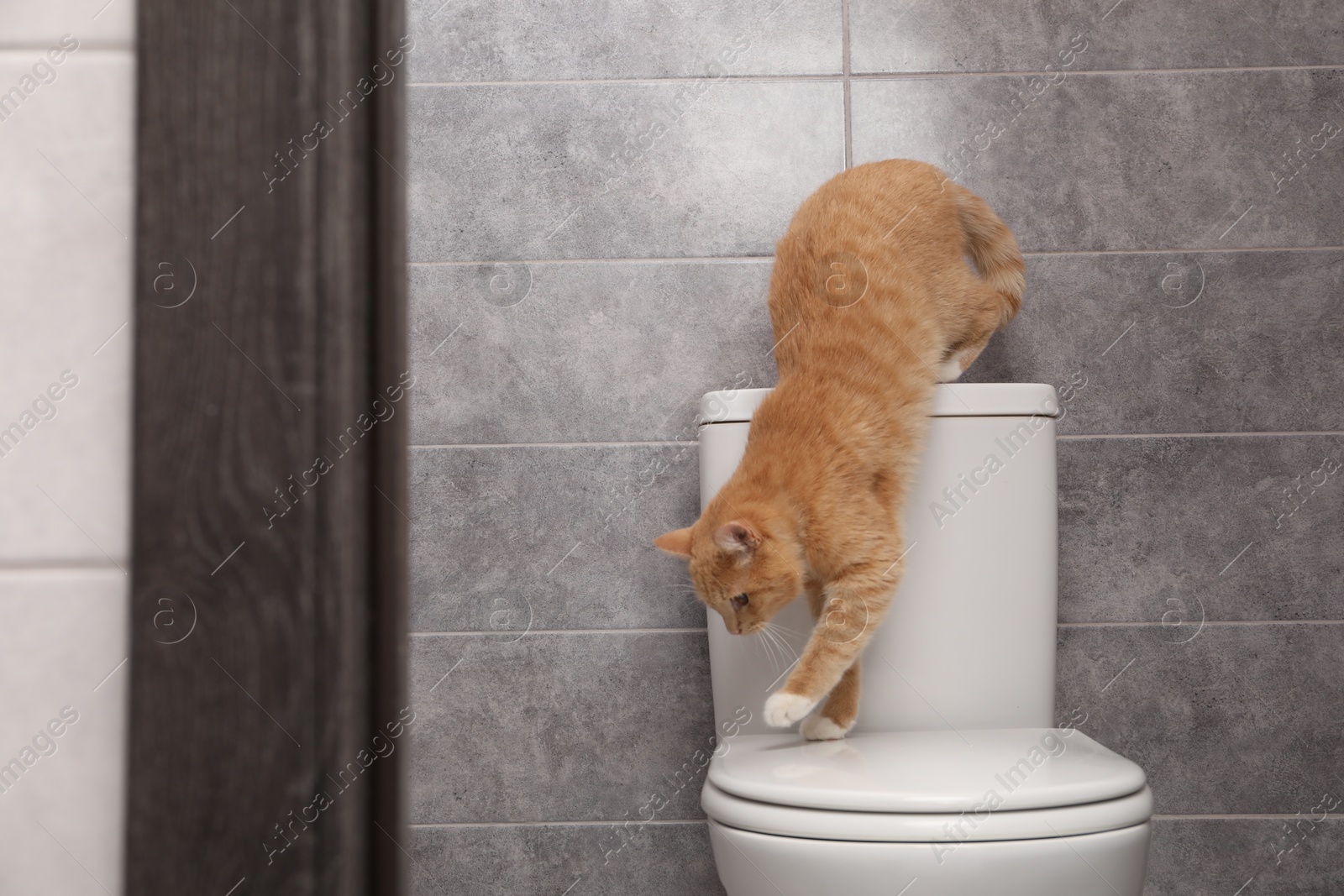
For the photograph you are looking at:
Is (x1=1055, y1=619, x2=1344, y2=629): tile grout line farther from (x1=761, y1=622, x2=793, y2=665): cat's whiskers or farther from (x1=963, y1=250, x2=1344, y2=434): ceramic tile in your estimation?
(x1=761, y1=622, x2=793, y2=665): cat's whiskers

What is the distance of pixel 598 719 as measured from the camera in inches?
54.0

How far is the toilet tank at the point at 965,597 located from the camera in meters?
1.13

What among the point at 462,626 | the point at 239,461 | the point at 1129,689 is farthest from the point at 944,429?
the point at 239,461

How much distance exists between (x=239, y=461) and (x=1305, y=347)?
5.11 ft

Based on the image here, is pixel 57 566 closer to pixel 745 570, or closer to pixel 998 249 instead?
pixel 745 570

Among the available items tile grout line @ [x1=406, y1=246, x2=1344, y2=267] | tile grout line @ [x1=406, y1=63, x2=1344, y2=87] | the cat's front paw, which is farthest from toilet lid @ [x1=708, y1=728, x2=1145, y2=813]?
tile grout line @ [x1=406, y1=63, x2=1344, y2=87]

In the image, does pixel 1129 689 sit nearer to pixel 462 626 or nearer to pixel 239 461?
pixel 462 626

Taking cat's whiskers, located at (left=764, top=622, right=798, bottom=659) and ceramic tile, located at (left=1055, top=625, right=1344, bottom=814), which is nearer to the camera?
cat's whiskers, located at (left=764, top=622, right=798, bottom=659)

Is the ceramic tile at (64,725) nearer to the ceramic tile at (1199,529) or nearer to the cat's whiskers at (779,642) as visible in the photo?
the cat's whiskers at (779,642)

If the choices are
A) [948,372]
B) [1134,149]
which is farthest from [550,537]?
[1134,149]

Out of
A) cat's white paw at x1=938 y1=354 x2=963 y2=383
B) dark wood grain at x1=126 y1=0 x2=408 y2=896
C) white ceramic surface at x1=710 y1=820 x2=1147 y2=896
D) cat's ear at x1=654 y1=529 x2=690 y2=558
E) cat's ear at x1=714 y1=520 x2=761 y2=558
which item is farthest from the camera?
cat's white paw at x1=938 y1=354 x2=963 y2=383

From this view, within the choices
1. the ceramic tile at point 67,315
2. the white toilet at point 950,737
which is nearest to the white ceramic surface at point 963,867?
the white toilet at point 950,737

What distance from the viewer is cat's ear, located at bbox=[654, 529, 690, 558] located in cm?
109

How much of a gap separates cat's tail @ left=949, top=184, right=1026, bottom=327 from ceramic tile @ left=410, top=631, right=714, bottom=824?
2.27ft
